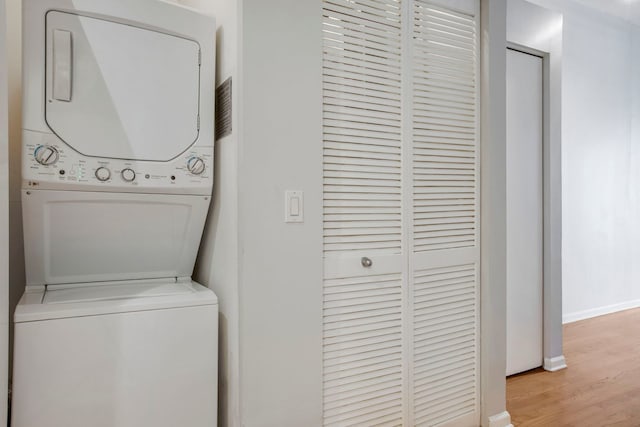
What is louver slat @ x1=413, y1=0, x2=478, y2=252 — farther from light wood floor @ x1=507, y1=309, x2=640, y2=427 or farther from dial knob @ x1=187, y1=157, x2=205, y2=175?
light wood floor @ x1=507, y1=309, x2=640, y2=427

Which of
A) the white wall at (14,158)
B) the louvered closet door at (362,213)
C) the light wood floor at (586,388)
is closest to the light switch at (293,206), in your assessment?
the louvered closet door at (362,213)

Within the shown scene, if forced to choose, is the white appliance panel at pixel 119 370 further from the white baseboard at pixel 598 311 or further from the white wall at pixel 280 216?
the white baseboard at pixel 598 311

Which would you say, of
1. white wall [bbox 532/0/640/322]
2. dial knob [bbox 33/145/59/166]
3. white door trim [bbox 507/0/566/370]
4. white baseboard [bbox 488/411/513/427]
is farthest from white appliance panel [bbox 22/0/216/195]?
white wall [bbox 532/0/640/322]

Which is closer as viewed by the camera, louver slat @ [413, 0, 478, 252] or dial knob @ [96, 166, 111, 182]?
dial knob @ [96, 166, 111, 182]

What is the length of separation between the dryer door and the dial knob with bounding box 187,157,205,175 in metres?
0.05

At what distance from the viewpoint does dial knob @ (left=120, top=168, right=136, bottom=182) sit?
1492mm

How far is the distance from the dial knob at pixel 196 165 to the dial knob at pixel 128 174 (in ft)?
0.65

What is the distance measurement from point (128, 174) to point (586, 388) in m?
2.92

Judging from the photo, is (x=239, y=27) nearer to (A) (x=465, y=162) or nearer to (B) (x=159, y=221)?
(B) (x=159, y=221)

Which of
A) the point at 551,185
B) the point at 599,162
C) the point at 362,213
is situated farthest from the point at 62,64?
the point at 599,162

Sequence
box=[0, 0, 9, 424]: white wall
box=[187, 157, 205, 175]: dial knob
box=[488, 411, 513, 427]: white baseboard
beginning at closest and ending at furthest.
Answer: box=[0, 0, 9, 424]: white wall
box=[187, 157, 205, 175]: dial knob
box=[488, 411, 513, 427]: white baseboard

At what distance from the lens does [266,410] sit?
4.92 ft

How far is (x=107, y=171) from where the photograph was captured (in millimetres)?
1468

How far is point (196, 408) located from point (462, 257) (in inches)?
53.8
